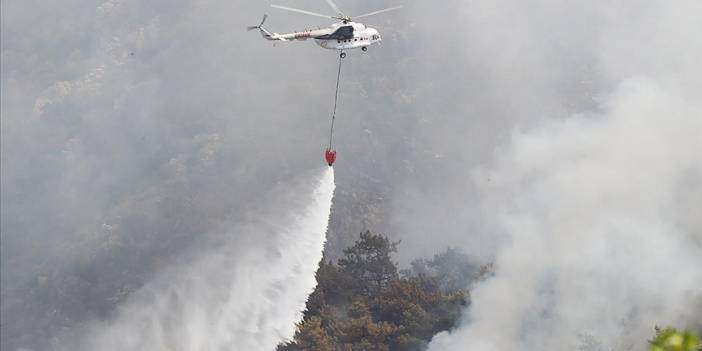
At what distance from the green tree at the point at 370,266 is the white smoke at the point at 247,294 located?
23.4ft

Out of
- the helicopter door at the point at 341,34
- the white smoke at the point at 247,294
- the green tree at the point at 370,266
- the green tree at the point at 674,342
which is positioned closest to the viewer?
the green tree at the point at 674,342

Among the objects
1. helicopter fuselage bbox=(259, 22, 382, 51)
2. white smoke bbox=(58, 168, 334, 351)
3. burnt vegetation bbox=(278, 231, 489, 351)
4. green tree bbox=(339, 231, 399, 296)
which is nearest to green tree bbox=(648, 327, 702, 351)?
helicopter fuselage bbox=(259, 22, 382, 51)

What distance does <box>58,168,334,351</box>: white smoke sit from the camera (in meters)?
49.6

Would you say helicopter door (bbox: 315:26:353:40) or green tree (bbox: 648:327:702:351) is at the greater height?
helicopter door (bbox: 315:26:353:40)

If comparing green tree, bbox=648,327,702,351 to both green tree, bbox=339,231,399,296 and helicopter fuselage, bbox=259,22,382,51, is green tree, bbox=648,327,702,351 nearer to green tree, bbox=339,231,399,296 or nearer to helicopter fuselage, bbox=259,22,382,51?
helicopter fuselage, bbox=259,22,382,51

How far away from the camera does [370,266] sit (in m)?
65.4

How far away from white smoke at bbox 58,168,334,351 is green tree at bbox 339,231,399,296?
7138 millimetres

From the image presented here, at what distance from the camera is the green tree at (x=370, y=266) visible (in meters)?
64.6

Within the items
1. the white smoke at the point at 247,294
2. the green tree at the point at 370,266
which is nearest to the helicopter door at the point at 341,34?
the white smoke at the point at 247,294

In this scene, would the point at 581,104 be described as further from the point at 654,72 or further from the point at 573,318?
the point at 573,318

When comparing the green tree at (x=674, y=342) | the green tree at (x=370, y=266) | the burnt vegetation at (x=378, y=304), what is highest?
the green tree at (x=370, y=266)

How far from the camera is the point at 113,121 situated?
100500mm

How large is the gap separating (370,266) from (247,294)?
602 inches

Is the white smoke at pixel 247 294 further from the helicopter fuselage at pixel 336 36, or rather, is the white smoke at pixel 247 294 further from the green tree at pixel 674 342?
the green tree at pixel 674 342
